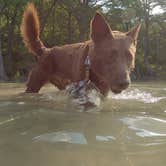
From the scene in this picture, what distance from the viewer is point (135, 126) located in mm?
3047

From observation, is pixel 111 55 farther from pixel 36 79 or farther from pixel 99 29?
pixel 36 79

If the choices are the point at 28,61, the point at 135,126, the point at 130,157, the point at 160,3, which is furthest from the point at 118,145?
the point at 160,3

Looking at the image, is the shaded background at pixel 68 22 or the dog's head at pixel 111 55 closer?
the dog's head at pixel 111 55

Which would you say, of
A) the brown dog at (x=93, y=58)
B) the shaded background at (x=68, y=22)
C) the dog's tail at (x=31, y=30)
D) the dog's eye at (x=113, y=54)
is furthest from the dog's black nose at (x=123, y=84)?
the shaded background at (x=68, y=22)

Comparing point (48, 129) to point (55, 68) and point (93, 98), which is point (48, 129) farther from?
point (55, 68)

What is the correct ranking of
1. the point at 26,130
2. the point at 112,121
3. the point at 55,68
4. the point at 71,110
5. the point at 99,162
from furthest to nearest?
the point at 55,68, the point at 71,110, the point at 112,121, the point at 26,130, the point at 99,162

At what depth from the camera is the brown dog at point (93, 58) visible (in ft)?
15.0

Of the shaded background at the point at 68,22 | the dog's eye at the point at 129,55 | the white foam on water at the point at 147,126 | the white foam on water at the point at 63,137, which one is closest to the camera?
the white foam on water at the point at 63,137

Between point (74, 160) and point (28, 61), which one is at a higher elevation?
point (74, 160)

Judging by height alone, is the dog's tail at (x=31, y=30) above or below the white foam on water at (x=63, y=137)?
above

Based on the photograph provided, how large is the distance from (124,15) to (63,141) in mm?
29145

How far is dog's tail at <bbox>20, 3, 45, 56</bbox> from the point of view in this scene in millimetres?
6680

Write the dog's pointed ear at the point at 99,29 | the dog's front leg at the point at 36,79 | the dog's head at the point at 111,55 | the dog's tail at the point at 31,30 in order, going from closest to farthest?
the dog's head at the point at 111,55 < the dog's pointed ear at the point at 99,29 < the dog's front leg at the point at 36,79 < the dog's tail at the point at 31,30

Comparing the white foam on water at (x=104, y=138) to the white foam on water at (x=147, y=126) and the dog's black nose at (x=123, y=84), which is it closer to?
the white foam on water at (x=147, y=126)
